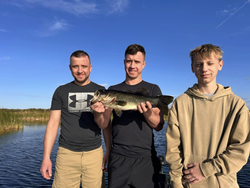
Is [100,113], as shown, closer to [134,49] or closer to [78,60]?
[78,60]

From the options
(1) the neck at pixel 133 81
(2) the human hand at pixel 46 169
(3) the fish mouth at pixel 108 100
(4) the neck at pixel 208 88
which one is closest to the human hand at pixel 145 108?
(3) the fish mouth at pixel 108 100

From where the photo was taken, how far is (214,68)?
124 inches

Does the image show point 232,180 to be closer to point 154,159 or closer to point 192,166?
point 192,166

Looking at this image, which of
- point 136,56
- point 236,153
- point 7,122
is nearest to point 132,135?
point 136,56

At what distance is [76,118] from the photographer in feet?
14.0

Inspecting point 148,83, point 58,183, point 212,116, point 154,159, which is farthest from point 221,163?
point 58,183

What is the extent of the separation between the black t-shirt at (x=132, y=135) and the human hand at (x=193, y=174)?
825 mm

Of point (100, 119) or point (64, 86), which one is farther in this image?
point (64, 86)

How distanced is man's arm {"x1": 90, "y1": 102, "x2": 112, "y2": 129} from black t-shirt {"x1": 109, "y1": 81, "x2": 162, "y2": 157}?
231 mm

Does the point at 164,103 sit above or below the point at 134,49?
below

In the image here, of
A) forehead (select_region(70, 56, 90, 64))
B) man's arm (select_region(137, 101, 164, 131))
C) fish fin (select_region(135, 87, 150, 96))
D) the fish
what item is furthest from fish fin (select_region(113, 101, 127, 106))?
forehead (select_region(70, 56, 90, 64))

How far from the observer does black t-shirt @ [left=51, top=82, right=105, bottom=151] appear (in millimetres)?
4195

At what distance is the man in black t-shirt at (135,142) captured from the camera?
11.4ft

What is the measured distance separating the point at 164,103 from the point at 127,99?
2.53 feet
